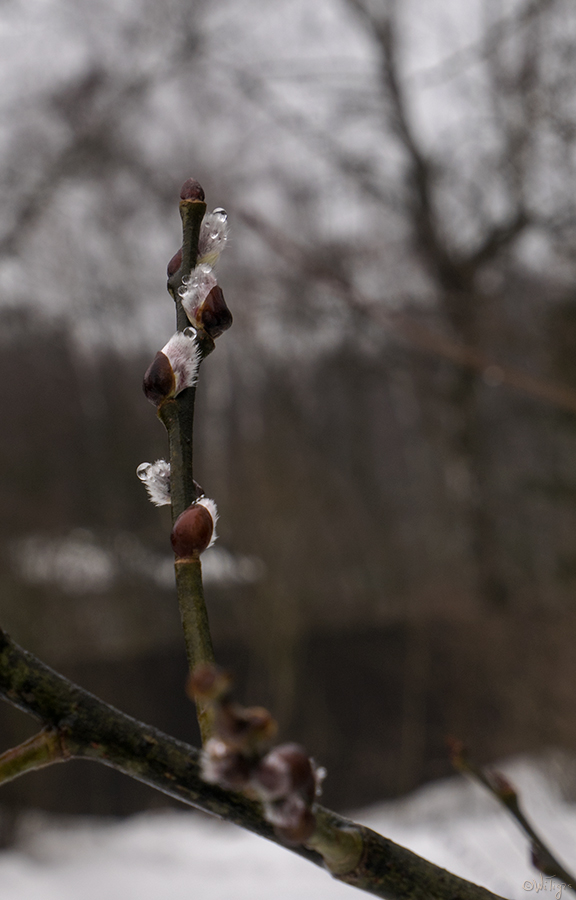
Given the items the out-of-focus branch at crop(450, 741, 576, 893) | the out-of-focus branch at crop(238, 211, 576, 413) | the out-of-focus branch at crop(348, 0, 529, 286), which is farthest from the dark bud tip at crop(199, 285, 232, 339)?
the out-of-focus branch at crop(348, 0, 529, 286)

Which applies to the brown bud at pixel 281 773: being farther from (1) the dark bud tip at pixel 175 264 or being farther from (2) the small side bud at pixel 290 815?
(1) the dark bud tip at pixel 175 264

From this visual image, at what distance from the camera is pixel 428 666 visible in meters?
3.78

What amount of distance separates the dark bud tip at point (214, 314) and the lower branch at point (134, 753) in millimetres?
107

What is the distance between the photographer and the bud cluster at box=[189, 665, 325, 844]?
12cm

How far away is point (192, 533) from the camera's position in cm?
20

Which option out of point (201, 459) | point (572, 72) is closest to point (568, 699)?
point (201, 459)

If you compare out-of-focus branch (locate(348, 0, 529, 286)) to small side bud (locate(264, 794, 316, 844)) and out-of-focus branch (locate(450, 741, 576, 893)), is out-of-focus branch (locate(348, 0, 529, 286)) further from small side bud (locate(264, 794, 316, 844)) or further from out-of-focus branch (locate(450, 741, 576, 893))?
small side bud (locate(264, 794, 316, 844))

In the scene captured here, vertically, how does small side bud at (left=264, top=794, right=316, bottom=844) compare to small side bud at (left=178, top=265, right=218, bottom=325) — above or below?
below

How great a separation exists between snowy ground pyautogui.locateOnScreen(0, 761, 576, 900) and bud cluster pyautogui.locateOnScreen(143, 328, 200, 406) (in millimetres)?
2376

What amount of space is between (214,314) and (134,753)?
0.13m

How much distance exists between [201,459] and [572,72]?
8.38 ft

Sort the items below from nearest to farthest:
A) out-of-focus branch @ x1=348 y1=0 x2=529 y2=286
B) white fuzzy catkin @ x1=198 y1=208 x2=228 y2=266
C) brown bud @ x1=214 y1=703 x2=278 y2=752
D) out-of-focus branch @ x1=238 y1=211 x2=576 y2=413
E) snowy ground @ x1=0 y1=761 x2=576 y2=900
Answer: brown bud @ x1=214 y1=703 x2=278 y2=752 < white fuzzy catkin @ x1=198 y1=208 x2=228 y2=266 < out-of-focus branch @ x1=238 y1=211 x2=576 y2=413 < snowy ground @ x1=0 y1=761 x2=576 y2=900 < out-of-focus branch @ x1=348 y1=0 x2=529 y2=286

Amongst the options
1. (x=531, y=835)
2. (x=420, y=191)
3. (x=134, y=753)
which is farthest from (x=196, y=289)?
(x=420, y=191)

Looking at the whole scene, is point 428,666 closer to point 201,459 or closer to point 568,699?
point 568,699
